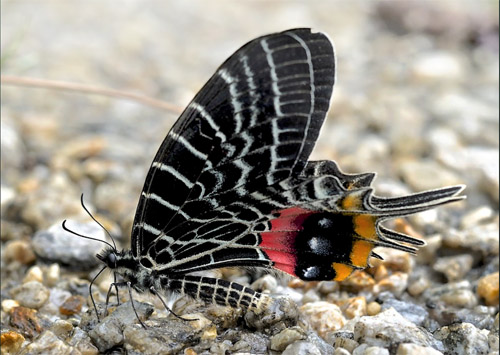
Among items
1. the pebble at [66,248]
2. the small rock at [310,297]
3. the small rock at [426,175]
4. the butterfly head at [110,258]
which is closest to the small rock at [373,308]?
the small rock at [310,297]

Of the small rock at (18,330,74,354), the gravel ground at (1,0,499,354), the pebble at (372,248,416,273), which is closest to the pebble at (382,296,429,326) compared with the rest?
the gravel ground at (1,0,499,354)

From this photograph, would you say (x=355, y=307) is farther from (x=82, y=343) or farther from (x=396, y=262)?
(x=82, y=343)

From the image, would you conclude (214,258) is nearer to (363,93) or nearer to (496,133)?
(496,133)

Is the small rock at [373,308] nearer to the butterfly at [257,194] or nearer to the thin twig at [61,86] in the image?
the butterfly at [257,194]

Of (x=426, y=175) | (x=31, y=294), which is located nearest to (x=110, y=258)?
(x=31, y=294)

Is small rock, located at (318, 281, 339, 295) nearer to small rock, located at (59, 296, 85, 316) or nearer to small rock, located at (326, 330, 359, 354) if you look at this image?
small rock, located at (326, 330, 359, 354)

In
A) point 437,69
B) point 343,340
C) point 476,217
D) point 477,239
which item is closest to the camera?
point 343,340
